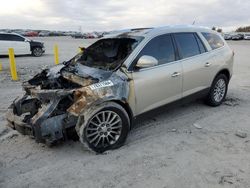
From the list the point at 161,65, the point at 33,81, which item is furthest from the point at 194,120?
the point at 33,81

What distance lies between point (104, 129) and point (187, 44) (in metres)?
2.46

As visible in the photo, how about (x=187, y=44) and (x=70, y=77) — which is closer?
(x=70, y=77)

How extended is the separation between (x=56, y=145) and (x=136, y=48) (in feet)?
6.65

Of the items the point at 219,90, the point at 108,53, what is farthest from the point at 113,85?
the point at 219,90

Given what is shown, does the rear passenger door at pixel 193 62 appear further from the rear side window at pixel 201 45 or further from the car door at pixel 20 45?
the car door at pixel 20 45

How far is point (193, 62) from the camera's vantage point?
5.30 metres

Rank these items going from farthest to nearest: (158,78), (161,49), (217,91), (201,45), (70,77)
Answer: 1. (217,91)
2. (201,45)
3. (161,49)
4. (158,78)
5. (70,77)

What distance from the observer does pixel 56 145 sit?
4.41 m

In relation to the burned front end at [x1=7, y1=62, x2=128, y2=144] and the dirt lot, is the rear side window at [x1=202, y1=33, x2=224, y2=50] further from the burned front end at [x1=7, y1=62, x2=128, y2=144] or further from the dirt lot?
the burned front end at [x1=7, y1=62, x2=128, y2=144]

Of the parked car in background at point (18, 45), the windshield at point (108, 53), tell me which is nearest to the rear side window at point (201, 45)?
the windshield at point (108, 53)

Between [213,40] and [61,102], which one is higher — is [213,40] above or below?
above

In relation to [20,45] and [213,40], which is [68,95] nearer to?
[213,40]

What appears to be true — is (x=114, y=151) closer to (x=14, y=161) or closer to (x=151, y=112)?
(x=151, y=112)

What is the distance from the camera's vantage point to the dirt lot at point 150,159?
11.3ft
